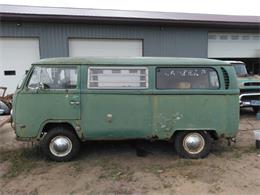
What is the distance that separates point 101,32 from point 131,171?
A: 9.57 metres

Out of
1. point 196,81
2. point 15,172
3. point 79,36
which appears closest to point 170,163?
point 196,81

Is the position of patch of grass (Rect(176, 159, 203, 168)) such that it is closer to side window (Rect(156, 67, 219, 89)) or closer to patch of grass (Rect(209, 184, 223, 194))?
patch of grass (Rect(209, 184, 223, 194))

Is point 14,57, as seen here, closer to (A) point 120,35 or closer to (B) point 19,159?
(A) point 120,35

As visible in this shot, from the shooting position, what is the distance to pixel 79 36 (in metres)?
13.3

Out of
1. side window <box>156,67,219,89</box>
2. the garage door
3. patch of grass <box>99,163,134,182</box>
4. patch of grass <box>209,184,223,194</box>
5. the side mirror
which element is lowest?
patch of grass <box>209,184,223,194</box>

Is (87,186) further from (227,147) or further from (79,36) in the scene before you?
(79,36)

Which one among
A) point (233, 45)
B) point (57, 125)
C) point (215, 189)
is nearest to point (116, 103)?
point (57, 125)

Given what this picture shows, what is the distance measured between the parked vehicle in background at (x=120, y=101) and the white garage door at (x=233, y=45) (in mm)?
10530

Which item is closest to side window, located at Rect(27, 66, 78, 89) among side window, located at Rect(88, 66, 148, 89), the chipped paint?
side window, located at Rect(88, 66, 148, 89)

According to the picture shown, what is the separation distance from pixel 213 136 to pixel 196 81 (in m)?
1.14

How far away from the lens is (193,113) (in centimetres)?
549

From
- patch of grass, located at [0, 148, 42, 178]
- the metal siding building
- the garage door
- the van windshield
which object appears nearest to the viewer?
patch of grass, located at [0, 148, 42, 178]

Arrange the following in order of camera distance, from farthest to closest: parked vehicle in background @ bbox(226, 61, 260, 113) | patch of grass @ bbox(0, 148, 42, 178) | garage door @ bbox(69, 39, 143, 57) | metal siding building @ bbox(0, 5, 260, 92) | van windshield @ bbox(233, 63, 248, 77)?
garage door @ bbox(69, 39, 143, 57) < metal siding building @ bbox(0, 5, 260, 92) < van windshield @ bbox(233, 63, 248, 77) < parked vehicle in background @ bbox(226, 61, 260, 113) < patch of grass @ bbox(0, 148, 42, 178)

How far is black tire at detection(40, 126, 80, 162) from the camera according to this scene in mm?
5477
